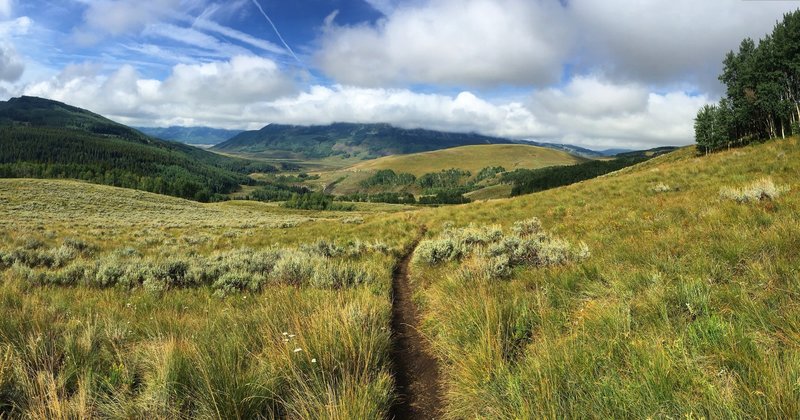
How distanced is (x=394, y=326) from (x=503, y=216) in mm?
14235

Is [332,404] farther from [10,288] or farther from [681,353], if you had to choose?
[10,288]

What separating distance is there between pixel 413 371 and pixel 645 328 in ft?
9.67

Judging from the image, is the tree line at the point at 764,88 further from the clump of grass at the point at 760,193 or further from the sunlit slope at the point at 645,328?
the sunlit slope at the point at 645,328

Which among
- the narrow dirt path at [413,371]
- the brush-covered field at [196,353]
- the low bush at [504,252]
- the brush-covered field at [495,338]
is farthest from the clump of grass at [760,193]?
the brush-covered field at [196,353]

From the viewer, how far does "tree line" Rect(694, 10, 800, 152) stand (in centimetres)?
4561

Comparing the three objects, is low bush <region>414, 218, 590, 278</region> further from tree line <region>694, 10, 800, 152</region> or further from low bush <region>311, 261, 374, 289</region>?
tree line <region>694, 10, 800, 152</region>

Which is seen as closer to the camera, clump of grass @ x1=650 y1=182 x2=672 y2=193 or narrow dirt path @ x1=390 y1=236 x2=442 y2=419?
narrow dirt path @ x1=390 y1=236 x2=442 y2=419

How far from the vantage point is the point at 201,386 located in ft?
12.1

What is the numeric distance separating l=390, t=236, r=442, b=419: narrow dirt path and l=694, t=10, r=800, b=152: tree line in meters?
57.2

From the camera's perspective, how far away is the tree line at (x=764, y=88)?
4561 cm

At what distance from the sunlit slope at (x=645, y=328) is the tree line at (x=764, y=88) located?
5381cm

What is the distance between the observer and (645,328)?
4055mm

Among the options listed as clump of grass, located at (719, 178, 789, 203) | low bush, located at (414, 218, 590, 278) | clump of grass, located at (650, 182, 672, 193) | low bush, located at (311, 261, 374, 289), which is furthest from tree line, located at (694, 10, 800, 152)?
low bush, located at (311, 261, 374, 289)

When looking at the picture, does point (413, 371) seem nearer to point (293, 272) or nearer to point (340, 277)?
point (340, 277)
